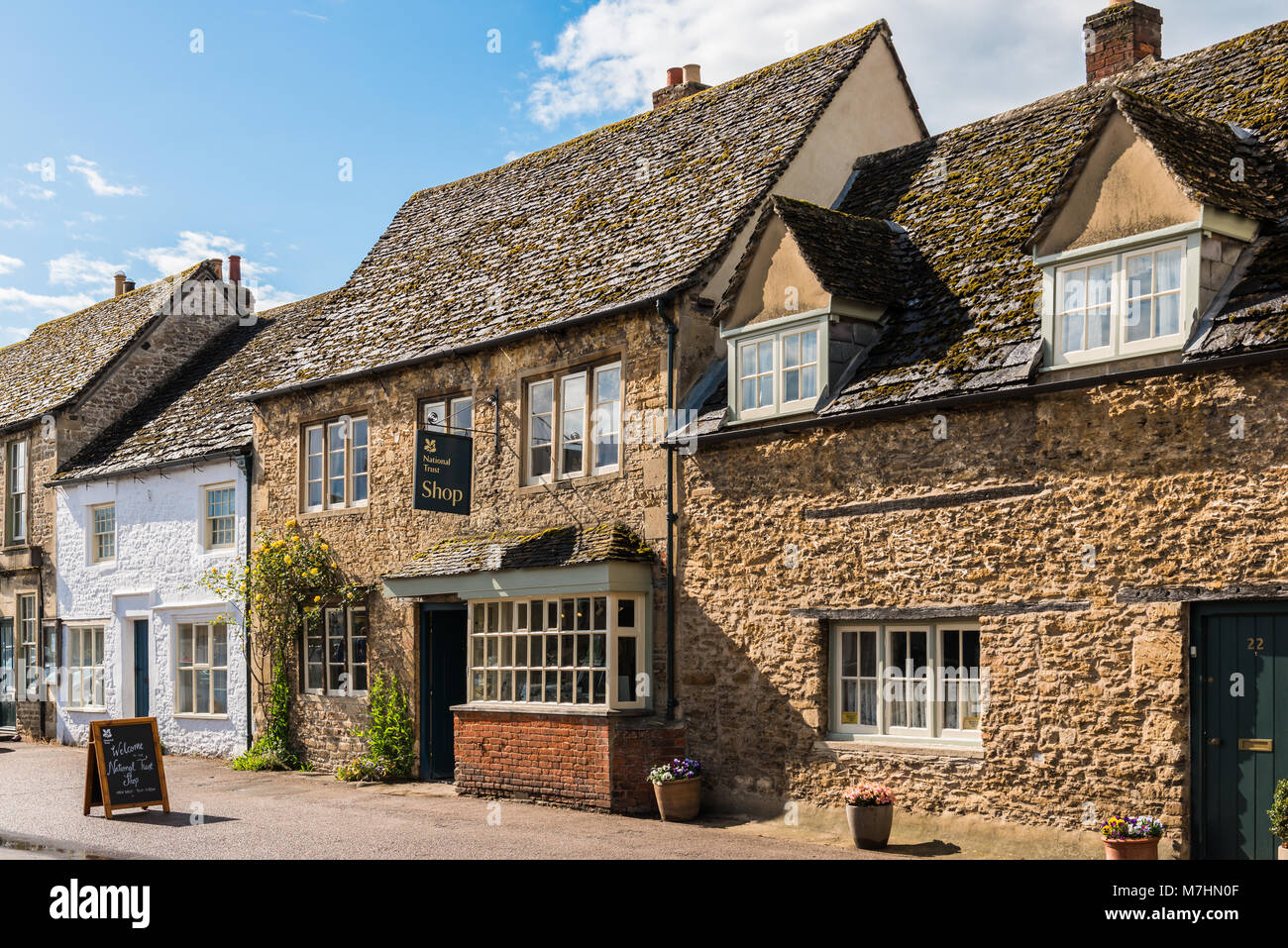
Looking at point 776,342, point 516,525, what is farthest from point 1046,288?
point 516,525

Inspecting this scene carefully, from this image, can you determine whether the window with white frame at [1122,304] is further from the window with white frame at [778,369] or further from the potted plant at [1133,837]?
the potted plant at [1133,837]

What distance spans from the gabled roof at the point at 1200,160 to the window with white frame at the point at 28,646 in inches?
892

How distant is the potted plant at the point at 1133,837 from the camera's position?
10281 mm

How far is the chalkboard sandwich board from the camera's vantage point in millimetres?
14562

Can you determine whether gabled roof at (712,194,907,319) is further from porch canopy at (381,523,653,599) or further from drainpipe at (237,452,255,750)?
drainpipe at (237,452,255,750)

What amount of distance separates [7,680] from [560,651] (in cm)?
1776

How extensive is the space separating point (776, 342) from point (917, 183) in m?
3.39

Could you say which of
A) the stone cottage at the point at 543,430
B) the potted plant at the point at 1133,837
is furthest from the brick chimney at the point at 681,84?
the potted plant at the point at 1133,837

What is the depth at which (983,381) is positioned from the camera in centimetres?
1191

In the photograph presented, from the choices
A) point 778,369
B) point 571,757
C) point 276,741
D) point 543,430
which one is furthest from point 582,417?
point 276,741

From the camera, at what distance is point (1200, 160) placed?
37.9 ft

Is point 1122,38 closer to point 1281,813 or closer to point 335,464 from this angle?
point 1281,813

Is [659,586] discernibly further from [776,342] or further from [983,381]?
[983,381]

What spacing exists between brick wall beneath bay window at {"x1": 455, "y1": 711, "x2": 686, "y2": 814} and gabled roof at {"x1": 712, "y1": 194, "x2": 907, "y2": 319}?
4706 mm
